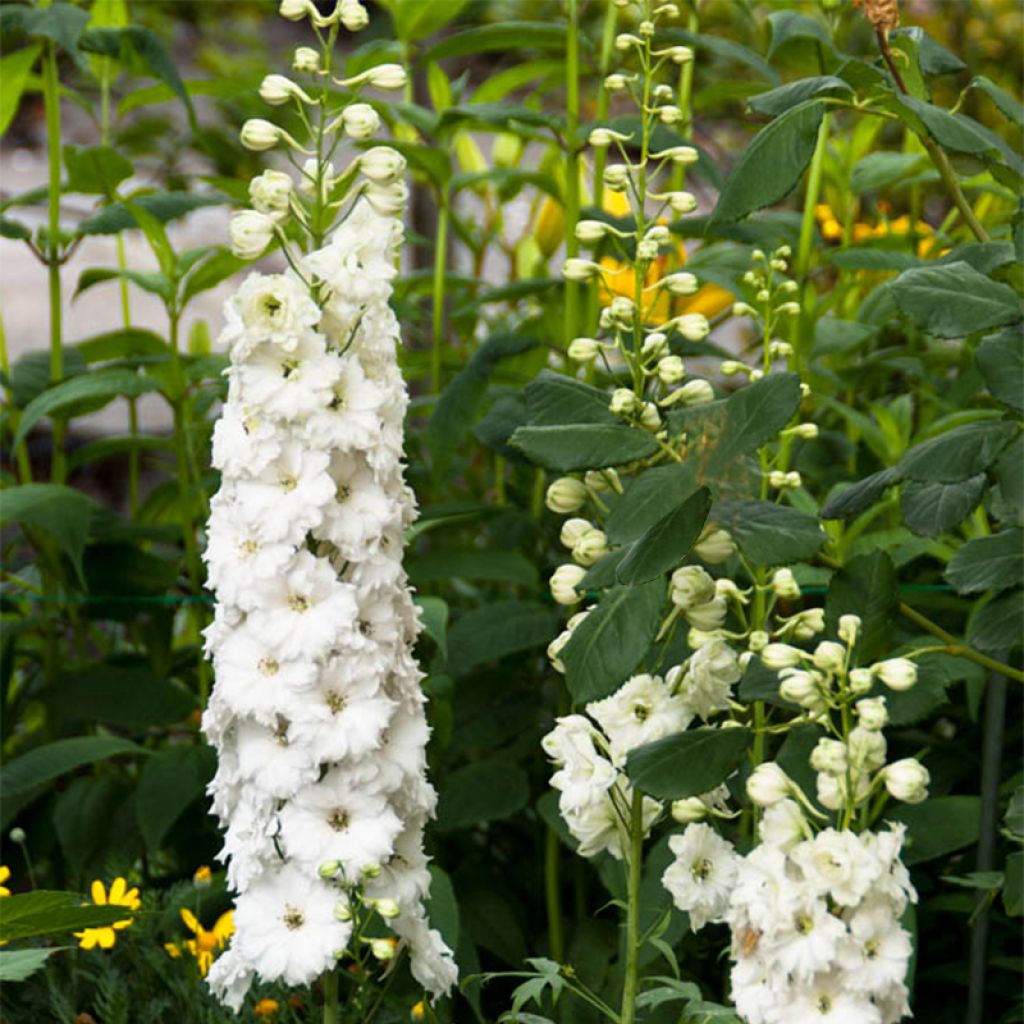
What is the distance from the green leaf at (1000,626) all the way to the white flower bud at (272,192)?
1.95 ft

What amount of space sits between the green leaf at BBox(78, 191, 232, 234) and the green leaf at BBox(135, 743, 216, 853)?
51 cm

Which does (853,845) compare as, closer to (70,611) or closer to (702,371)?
(70,611)

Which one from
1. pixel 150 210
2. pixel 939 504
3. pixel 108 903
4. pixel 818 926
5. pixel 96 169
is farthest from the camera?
pixel 96 169

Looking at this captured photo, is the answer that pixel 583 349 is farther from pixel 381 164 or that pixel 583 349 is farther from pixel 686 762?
pixel 686 762

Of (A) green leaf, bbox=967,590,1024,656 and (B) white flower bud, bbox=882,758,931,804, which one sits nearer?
(B) white flower bud, bbox=882,758,931,804

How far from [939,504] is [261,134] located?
21.4 inches

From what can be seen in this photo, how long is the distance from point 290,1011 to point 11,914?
1.13 ft

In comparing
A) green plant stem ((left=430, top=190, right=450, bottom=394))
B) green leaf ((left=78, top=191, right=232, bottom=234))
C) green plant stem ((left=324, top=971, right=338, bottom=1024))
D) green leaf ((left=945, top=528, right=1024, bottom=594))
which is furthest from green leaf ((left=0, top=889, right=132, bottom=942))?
green plant stem ((left=430, top=190, right=450, bottom=394))

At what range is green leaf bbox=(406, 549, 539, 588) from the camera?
1.50 metres

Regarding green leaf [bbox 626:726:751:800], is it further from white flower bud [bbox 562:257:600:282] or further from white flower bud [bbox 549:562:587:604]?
white flower bud [bbox 562:257:600:282]

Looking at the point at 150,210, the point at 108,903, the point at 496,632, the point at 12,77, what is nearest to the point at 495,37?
the point at 150,210

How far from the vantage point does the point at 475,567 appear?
150 cm

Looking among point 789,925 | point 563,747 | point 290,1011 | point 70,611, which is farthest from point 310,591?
point 70,611

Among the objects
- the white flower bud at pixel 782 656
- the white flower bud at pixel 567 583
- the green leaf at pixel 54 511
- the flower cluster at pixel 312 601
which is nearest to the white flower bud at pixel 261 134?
the flower cluster at pixel 312 601
